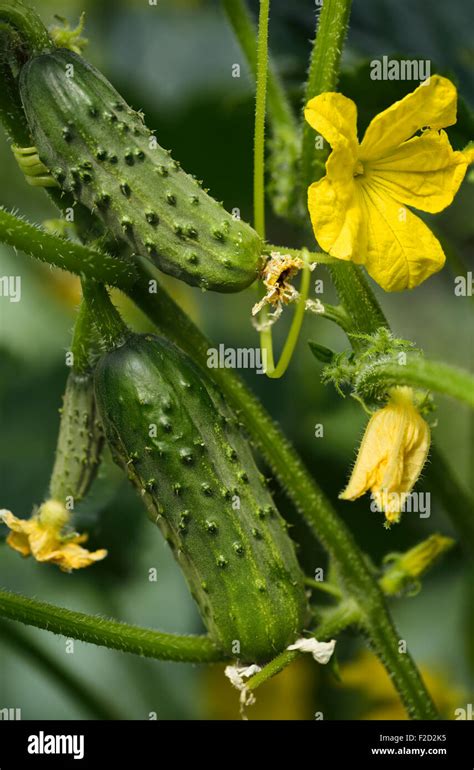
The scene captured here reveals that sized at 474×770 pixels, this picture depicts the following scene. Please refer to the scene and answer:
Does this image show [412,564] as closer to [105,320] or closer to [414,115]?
[105,320]

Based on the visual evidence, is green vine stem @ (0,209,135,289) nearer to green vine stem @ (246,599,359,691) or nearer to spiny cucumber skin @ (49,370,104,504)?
spiny cucumber skin @ (49,370,104,504)

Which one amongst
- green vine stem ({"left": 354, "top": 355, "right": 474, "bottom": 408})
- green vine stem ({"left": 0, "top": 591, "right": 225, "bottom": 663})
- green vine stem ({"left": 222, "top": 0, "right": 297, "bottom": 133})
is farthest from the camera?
green vine stem ({"left": 222, "top": 0, "right": 297, "bottom": 133})

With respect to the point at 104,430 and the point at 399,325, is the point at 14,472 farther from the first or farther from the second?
the point at 399,325

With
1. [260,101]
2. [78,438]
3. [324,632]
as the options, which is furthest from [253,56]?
[324,632]

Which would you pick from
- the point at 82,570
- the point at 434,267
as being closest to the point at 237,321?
Answer: the point at 82,570

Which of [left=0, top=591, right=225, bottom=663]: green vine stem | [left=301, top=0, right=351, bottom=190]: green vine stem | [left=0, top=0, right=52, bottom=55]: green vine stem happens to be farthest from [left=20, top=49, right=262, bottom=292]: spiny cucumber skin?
[left=0, top=591, right=225, bottom=663]: green vine stem

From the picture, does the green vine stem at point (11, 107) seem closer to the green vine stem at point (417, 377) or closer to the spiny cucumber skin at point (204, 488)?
the spiny cucumber skin at point (204, 488)

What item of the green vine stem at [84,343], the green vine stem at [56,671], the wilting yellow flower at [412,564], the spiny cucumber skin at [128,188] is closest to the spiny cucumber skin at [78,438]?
the green vine stem at [84,343]
